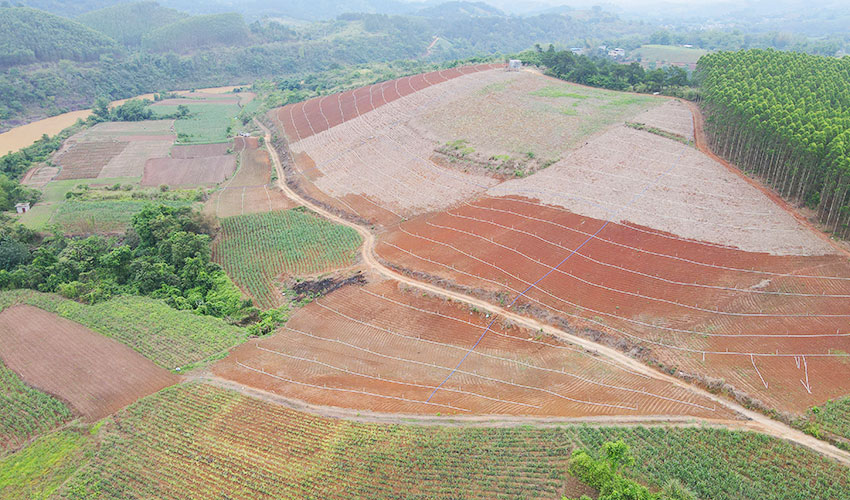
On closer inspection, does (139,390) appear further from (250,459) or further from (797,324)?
(797,324)

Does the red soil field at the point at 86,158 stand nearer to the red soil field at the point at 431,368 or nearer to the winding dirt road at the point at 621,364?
the winding dirt road at the point at 621,364

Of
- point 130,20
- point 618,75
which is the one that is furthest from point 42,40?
point 618,75

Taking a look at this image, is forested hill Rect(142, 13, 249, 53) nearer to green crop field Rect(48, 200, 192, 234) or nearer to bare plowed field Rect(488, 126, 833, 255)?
green crop field Rect(48, 200, 192, 234)

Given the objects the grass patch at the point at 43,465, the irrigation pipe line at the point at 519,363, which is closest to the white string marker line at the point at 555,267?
the irrigation pipe line at the point at 519,363

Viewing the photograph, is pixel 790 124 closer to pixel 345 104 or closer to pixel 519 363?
pixel 519 363

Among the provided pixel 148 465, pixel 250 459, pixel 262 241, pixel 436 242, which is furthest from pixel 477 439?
pixel 262 241

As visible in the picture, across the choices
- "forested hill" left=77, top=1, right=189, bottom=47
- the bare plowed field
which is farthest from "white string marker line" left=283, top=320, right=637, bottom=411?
"forested hill" left=77, top=1, right=189, bottom=47
